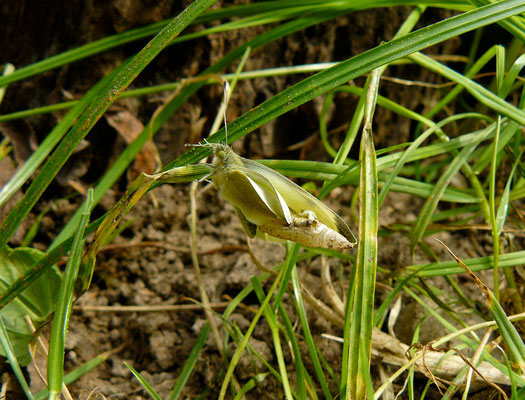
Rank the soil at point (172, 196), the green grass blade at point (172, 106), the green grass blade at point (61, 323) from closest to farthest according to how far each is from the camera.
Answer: the green grass blade at point (61, 323) → the soil at point (172, 196) → the green grass blade at point (172, 106)

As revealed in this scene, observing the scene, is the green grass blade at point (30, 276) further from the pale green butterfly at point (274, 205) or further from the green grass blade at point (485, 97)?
the green grass blade at point (485, 97)

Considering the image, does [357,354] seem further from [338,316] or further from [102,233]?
[102,233]

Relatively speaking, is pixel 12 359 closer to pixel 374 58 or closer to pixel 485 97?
pixel 374 58

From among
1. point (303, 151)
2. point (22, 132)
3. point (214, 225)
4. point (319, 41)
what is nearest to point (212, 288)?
point (214, 225)

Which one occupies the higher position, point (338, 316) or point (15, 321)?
point (338, 316)

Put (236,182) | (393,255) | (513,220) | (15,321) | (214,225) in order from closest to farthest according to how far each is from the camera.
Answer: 1. (236,182)
2. (15,321)
3. (513,220)
4. (393,255)
5. (214,225)

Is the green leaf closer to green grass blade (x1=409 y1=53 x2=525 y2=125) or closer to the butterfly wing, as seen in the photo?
the butterfly wing

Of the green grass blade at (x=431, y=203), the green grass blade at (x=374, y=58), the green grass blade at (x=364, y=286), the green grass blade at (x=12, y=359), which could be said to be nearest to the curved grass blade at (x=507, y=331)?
the green grass blade at (x=364, y=286)
